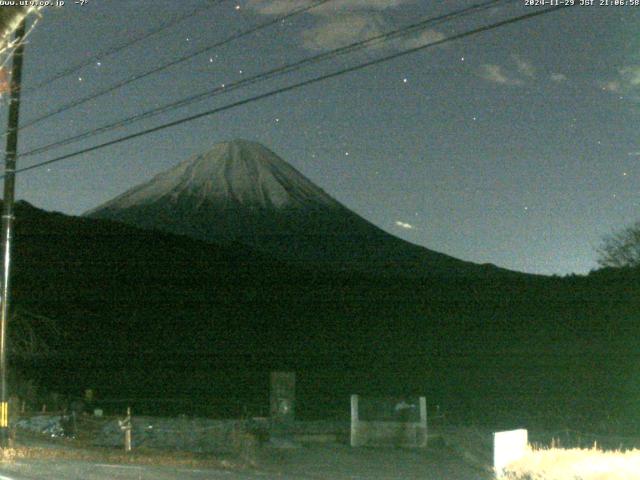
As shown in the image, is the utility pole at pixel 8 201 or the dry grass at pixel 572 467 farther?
the utility pole at pixel 8 201

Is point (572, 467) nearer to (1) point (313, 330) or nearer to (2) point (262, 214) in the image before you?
(1) point (313, 330)

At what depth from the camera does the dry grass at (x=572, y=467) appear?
1284cm

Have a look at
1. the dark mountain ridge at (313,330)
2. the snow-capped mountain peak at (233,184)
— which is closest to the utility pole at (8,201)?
the dark mountain ridge at (313,330)

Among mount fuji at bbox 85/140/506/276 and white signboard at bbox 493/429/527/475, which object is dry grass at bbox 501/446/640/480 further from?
mount fuji at bbox 85/140/506/276

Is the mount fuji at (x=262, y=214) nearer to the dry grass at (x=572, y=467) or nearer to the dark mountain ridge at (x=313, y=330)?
the dark mountain ridge at (x=313, y=330)

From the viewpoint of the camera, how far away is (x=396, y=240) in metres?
115

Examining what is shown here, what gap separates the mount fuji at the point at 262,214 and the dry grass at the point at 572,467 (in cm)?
7420

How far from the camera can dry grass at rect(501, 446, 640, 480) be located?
506 inches

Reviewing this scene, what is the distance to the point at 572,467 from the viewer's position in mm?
A: 13734

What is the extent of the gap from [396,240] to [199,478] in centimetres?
10206

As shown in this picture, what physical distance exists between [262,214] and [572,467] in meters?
114

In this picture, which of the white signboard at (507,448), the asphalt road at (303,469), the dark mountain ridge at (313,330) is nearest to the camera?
the asphalt road at (303,469)

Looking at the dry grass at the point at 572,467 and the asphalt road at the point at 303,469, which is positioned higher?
the dry grass at the point at 572,467

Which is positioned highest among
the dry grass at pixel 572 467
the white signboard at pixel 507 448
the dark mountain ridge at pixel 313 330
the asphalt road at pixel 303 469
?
the dark mountain ridge at pixel 313 330
